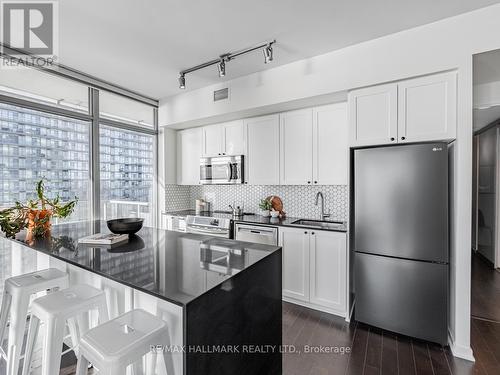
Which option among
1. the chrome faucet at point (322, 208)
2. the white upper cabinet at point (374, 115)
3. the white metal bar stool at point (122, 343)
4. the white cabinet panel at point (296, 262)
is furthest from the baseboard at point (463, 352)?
the white metal bar stool at point (122, 343)

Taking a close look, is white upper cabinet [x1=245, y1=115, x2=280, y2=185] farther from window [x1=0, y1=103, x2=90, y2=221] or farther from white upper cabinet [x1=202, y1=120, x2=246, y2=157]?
window [x1=0, y1=103, x2=90, y2=221]

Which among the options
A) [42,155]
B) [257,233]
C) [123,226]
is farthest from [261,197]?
[42,155]

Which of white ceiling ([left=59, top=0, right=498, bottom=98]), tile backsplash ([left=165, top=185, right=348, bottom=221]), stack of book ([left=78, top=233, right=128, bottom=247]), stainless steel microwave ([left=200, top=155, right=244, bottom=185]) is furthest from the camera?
stainless steel microwave ([left=200, top=155, right=244, bottom=185])

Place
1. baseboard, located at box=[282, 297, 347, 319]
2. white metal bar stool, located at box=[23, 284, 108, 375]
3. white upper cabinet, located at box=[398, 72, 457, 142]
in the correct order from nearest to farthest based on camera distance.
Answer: white metal bar stool, located at box=[23, 284, 108, 375] < white upper cabinet, located at box=[398, 72, 457, 142] < baseboard, located at box=[282, 297, 347, 319]

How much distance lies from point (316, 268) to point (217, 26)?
263cm

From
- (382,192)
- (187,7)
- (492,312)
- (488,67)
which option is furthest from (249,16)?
(492,312)

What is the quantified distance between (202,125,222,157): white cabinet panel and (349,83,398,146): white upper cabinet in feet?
6.57

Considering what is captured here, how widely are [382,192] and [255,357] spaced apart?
1.76 metres

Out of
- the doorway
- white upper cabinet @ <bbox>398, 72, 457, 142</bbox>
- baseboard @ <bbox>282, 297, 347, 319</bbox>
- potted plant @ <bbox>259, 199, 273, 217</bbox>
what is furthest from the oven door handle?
the doorway

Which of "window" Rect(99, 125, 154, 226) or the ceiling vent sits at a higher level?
the ceiling vent

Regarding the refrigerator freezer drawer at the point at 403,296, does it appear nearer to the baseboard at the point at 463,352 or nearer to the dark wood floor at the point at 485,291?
the baseboard at the point at 463,352

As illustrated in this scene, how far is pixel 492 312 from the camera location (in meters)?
2.72

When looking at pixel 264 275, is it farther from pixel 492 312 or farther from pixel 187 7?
pixel 492 312

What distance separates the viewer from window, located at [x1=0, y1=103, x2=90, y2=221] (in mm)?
2572
